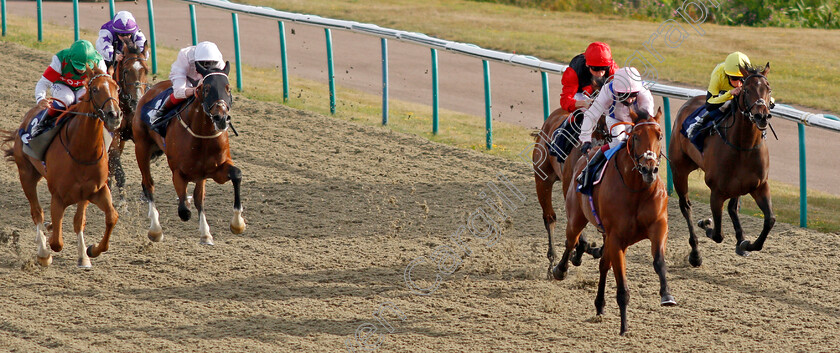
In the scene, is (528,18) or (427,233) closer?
(427,233)

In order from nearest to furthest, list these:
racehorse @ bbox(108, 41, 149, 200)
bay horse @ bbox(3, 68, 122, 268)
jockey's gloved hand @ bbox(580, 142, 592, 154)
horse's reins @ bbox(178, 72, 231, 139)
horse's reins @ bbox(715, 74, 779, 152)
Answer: jockey's gloved hand @ bbox(580, 142, 592, 154)
bay horse @ bbox(3, 68, 122, 268)
horse's reins @ bbox(715, 74, 779, 152)
horse's reins @ bbox(178, 72, 231, 139)
racehorse @ bbox(108, 41, 149, 200)

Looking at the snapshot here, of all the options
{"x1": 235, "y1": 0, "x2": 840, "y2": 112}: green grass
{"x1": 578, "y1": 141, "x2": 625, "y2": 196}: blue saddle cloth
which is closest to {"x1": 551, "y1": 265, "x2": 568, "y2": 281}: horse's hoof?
{"x1": 578, "y1": 141, "x2": 625, "y2": 196}: blue saddle cloth

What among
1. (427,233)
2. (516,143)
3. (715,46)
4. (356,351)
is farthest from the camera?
(715,46)

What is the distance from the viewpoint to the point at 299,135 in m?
11.7

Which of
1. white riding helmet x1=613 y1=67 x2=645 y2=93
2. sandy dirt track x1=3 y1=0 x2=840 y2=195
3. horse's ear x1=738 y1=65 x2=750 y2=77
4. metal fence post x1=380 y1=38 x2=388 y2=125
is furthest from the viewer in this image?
sandy dirt track x1=3 y1=0 x2=840 y2=195

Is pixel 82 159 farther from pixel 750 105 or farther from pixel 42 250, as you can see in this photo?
pixel 750 105

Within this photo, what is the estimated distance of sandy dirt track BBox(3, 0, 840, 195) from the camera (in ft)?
39.5

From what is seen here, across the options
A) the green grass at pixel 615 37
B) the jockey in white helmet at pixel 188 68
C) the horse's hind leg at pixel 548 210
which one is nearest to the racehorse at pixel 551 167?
the horse's hind leg at pixel 548 210

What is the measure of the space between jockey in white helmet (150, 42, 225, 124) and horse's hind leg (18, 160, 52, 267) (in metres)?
0.99

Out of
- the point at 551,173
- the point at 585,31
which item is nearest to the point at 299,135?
→ the point at 551,173

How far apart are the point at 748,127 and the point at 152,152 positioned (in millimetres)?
4791

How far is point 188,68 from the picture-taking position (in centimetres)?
782

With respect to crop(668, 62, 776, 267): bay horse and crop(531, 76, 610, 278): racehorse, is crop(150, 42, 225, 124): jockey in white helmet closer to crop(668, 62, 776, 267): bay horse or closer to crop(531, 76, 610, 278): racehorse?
crop(531, 76, 610, 278): racehorse

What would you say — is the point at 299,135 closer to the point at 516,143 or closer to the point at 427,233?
the point at 516,143
